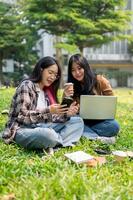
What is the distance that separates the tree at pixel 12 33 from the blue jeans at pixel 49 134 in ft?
48.9

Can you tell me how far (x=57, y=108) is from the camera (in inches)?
127

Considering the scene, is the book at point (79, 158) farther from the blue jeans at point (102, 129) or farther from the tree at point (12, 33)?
the tree at point (12, 33)

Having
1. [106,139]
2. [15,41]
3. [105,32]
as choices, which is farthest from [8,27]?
[106,139]

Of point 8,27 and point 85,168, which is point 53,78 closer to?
point 85,168

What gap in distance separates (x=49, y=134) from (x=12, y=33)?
1606 cm

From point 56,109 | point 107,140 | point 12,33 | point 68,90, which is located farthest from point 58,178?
point 12,33

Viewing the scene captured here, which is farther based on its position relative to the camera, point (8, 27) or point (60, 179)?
point (8, 27)

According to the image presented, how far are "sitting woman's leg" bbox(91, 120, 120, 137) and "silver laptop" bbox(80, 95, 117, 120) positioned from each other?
4.2 inches

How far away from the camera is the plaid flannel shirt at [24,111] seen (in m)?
3.24

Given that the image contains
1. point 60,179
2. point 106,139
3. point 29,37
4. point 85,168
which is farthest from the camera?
point 29,37

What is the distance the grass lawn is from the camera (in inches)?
81.9

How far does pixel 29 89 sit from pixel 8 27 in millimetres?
15923

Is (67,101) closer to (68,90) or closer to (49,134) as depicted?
(68,90)

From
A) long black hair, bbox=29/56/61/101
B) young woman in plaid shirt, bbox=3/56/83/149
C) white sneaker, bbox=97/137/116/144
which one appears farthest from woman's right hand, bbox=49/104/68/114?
white sneaker, bbox=97/137/116/144
